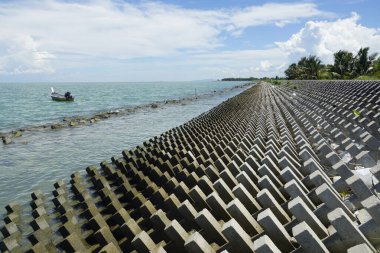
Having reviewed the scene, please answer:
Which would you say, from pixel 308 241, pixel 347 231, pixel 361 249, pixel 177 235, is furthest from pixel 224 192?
pixel 361 249

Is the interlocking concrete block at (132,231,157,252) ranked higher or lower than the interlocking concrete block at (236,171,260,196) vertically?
lower

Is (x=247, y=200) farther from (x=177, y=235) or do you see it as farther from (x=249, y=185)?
(x=177, y=235)

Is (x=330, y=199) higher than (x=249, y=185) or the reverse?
higher

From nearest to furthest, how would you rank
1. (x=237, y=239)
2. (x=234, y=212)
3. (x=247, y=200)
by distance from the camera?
1. (x=237, y=239)
2. (x=234, y=212)
3. (x=247, y=200)

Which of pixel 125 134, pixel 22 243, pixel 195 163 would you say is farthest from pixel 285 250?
pixel 125 134

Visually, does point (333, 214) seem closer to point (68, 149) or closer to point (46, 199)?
point (46, 199)

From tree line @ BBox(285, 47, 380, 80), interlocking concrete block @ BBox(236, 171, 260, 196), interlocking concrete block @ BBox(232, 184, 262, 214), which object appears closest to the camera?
interlocking concrete block @ BBox(232, 184, 262, 214)

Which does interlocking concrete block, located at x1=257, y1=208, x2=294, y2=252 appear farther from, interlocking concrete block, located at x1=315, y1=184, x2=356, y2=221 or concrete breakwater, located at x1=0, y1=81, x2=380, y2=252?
interlocking concrete block, located at x1=315, y1=184, x2=356, y2=221

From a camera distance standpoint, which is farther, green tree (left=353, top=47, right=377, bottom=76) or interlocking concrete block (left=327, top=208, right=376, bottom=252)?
green tree (left=353, top=47, right=377, bottom=76)

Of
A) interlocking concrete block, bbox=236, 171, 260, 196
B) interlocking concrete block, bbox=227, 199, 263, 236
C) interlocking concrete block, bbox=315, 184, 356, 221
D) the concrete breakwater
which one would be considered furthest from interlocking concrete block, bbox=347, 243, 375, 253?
interlocking concrete block, bbox=236, 171, 260, 196

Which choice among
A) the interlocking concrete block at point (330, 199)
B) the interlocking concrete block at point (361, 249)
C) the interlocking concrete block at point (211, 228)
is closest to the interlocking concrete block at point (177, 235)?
the interlocking concrete block at point (211, 228)

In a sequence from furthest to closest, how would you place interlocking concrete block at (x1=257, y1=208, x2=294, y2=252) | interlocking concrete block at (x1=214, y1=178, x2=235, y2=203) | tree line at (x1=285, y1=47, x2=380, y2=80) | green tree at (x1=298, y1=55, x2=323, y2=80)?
green tree at (x1=298, y1=55, x2=323, y2=80)
tree line at (x1=285, y1=47, x2=380, y2=80)
interlocking concrete block at (x1=214, y1=178, x2=235, y2=203)
interlocking concrete block at (x1=257, y1=208, x2=294, y2=252)

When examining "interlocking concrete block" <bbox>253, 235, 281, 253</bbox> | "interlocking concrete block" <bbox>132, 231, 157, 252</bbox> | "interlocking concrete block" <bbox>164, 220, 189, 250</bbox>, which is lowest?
"interlocking concrete block" <bbox>132, 231, 157, 252</bbox>

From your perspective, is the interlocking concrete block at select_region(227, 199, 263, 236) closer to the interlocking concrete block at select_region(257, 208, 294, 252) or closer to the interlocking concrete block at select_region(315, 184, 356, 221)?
the interlocking concrete block at select_region(257, 208, 294, 252)
